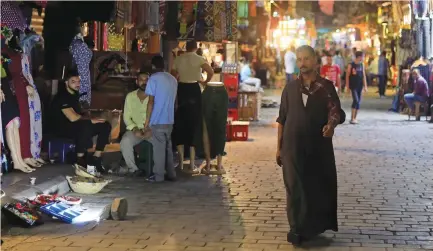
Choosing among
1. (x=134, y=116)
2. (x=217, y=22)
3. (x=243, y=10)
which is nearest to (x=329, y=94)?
(x=134, y=116)

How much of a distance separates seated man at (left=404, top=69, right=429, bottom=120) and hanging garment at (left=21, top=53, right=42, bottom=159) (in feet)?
37.8

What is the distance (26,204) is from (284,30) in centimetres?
2465

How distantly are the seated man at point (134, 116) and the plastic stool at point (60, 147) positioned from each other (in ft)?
2.54

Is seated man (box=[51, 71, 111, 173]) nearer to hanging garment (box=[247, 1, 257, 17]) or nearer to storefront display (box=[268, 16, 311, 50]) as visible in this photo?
hanging garment (box=[247, 1, 257, 17])

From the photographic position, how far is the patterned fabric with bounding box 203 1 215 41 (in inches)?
545

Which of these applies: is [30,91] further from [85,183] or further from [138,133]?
[85,183]

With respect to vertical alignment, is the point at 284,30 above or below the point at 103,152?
above

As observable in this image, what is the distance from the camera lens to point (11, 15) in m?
8.97

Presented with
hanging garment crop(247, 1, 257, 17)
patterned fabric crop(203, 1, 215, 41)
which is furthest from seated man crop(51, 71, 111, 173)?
hanging garment crop(247, 1, 257, 17)

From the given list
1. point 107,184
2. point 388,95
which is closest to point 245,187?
point 107,184

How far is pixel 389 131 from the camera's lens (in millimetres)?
15883

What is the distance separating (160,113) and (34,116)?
1742 millimetres

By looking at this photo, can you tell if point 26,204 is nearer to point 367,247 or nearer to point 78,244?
point 78,244

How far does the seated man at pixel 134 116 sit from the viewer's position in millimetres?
9766
